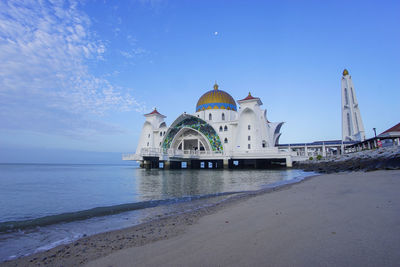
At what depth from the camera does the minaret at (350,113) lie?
40088mm

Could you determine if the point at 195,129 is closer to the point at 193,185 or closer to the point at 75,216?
the point at 193,185

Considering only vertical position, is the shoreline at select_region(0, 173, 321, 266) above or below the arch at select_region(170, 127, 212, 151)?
below

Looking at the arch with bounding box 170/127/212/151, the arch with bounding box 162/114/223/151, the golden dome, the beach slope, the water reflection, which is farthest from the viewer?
the golden dome

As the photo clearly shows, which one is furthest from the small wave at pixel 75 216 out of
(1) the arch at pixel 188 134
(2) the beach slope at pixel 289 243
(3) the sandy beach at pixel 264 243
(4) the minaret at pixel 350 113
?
(4) the minaret at pixel 350 113

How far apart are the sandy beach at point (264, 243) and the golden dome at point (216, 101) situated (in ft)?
122

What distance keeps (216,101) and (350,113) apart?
2443 centimetres

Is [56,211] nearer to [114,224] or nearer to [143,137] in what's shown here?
[114,224]

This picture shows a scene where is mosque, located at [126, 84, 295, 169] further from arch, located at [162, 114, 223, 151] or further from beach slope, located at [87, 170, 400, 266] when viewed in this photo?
beach slope, located at [87, 170, 400, 266]

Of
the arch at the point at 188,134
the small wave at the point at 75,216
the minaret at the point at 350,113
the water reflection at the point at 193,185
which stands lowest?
the small wave at the point at 75,216

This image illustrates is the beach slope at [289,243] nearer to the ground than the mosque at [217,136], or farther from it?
nearer to the ground

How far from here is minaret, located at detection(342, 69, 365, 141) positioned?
4009cm

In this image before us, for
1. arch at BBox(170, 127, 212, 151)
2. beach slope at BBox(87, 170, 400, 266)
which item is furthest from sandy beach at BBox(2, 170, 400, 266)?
arch at BBox(170, 127, 212, 151)

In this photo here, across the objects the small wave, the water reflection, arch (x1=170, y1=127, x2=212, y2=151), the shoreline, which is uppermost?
arch (x1=170, y1=127, x2=212, y2=151)

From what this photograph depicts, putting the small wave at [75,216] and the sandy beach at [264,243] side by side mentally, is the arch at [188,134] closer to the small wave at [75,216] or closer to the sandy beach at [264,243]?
the small wave at [75,216]
